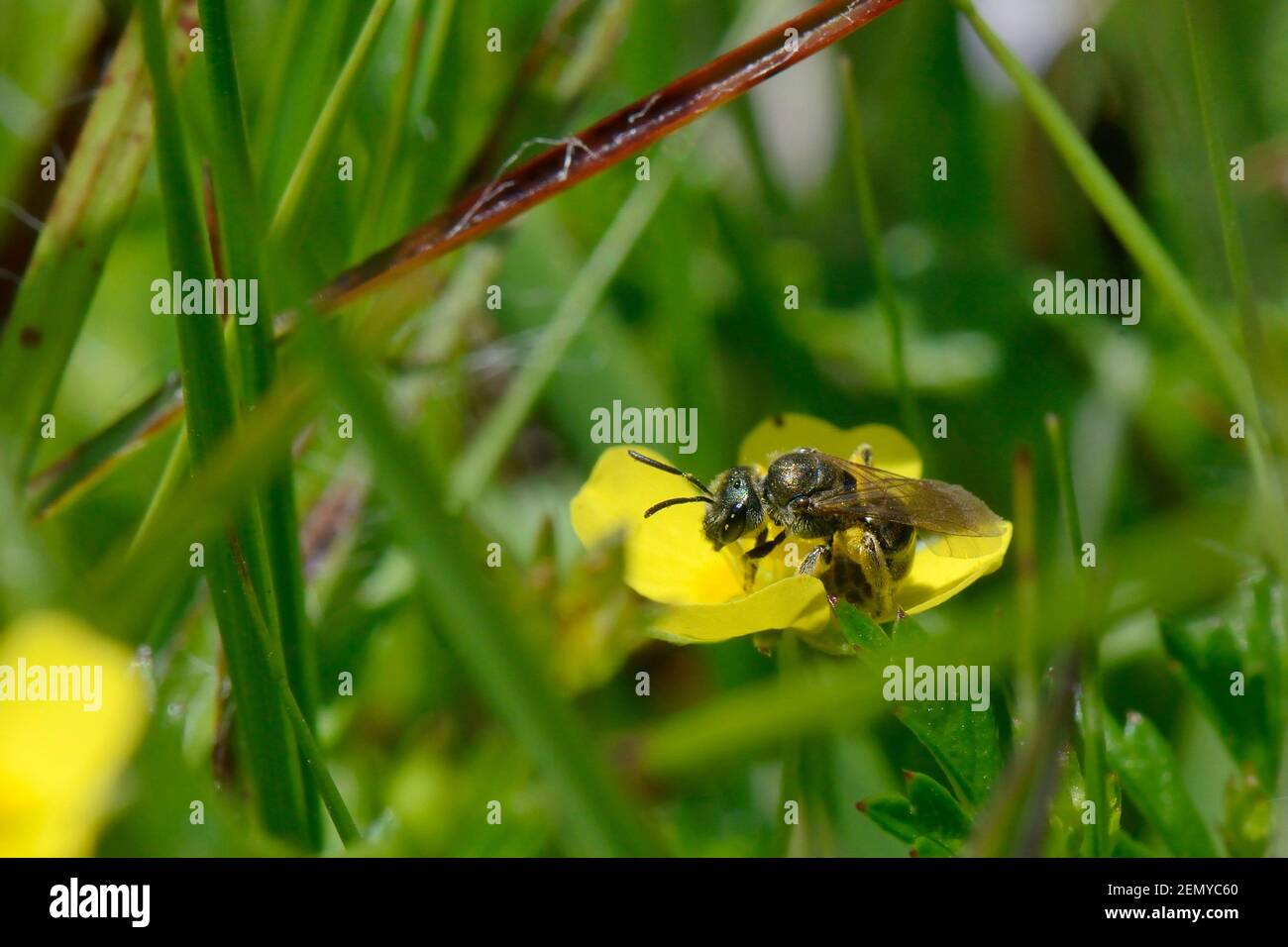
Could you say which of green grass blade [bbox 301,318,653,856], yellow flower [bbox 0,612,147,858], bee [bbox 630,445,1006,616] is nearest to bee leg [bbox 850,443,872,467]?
bee [bbox 630,445,1006,616]

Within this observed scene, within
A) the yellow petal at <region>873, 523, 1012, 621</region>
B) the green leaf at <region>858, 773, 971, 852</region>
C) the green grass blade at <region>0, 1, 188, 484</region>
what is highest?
the green grass blade at <region>0, 1, 188, 484</region>

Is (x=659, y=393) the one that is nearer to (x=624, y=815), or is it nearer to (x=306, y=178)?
(x=306, y=178)

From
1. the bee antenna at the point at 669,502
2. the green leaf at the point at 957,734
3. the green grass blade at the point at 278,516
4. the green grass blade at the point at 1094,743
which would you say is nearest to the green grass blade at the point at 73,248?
the green grass blade at the point at 278,516

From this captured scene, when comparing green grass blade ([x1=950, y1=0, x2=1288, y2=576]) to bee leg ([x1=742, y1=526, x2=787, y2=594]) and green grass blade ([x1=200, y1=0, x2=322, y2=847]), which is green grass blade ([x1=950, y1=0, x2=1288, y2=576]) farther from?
green grass blade ([x1=200, y1=0, x2=322, y2=847])

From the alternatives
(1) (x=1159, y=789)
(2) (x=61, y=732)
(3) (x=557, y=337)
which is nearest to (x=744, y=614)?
(1) (x=1159, y=789)

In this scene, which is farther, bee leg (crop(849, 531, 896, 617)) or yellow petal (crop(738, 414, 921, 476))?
yellow petal (crop(738, 414, 921, 476))
